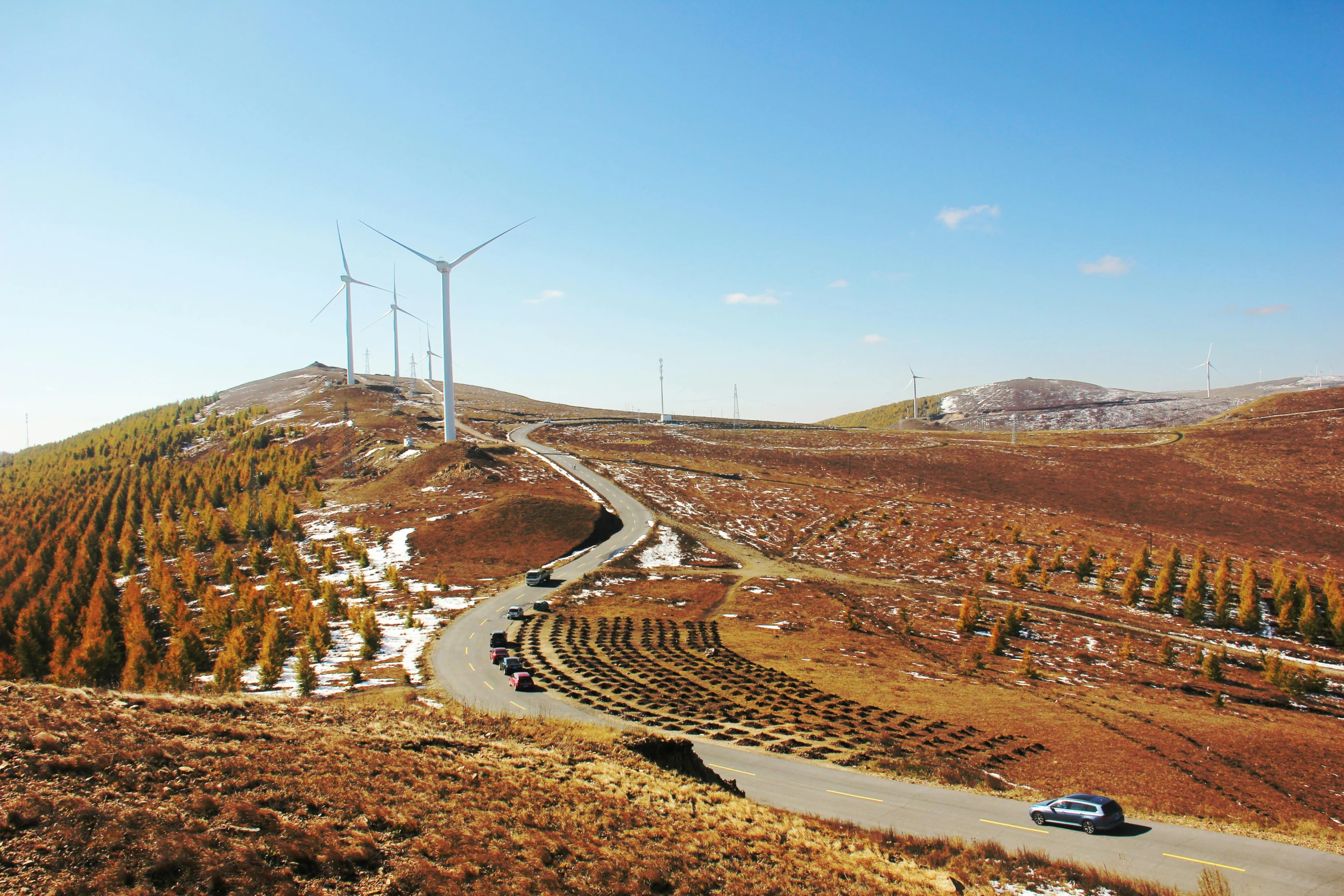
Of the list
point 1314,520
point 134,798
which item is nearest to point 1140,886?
point 134,798

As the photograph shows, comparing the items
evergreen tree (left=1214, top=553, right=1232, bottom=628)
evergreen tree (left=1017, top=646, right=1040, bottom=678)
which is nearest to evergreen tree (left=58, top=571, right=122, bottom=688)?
evergreen tree (left=1017, top=646, right=1040, bottom=678)

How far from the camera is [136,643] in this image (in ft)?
199

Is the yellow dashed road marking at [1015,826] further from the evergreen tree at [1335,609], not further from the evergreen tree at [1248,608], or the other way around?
the evergreen tree at [1335,609]

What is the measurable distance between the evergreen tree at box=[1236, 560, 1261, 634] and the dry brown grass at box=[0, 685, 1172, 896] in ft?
227

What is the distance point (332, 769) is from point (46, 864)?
7.38 m

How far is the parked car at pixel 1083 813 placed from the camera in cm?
2644

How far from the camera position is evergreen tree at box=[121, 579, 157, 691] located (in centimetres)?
5540

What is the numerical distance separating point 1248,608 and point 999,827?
218 ft

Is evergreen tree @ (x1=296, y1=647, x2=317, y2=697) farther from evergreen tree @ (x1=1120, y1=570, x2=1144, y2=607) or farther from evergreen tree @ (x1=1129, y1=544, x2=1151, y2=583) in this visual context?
evergreen tree @ (x1=1129, y1=544, x2=1151, y2=583)

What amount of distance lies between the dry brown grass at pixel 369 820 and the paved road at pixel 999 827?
10.4 ft

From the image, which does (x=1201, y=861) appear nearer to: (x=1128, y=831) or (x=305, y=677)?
(x=1128, y=831)

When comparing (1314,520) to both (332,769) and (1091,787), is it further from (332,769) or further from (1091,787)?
(332,769)

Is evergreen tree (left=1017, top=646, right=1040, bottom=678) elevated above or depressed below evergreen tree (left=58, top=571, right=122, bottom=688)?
below

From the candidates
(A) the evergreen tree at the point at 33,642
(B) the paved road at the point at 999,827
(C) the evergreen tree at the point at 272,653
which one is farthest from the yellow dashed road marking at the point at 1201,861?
(A) the evergreen tree at the point at 33,642
